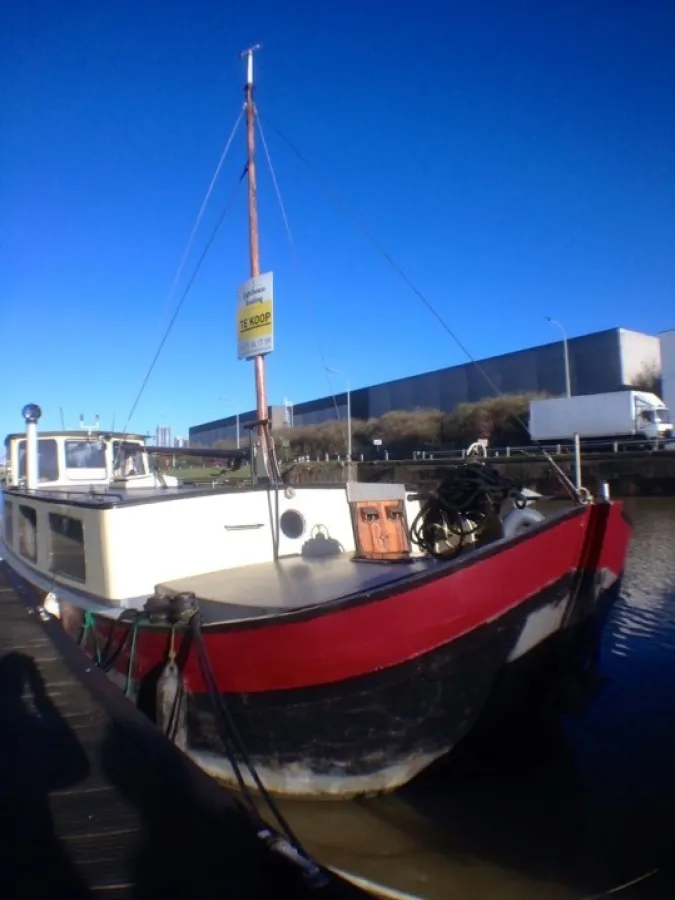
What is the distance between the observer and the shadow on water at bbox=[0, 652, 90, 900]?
11.1 ft

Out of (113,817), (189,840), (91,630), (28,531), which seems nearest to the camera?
(189,840)

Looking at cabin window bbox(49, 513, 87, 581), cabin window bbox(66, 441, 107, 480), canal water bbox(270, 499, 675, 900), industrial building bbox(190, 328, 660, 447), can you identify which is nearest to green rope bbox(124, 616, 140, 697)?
cabin window bbox(49, 513, 87, 581)

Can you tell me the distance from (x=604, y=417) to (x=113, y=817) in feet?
137

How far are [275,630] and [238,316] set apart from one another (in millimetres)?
5196

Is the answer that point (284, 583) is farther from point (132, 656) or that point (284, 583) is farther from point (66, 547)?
point (66, 547)

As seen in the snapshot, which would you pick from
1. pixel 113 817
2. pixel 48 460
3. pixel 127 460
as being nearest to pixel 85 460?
pixel 48 460

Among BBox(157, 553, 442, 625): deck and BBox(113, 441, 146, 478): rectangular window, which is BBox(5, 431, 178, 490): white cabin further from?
BBox(157, 553, 442, 625): deck

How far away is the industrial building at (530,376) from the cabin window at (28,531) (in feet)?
101

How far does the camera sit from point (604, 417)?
135 ft

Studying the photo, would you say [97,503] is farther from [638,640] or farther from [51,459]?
[638,640]

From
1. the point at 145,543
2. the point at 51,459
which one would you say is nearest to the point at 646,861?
the point at 145,543

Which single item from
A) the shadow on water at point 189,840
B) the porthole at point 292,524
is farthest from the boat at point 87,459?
the shadow on water at point 189,840

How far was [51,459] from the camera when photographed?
11.7 metres

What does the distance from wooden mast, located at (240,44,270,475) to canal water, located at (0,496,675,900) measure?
4.18 metres
